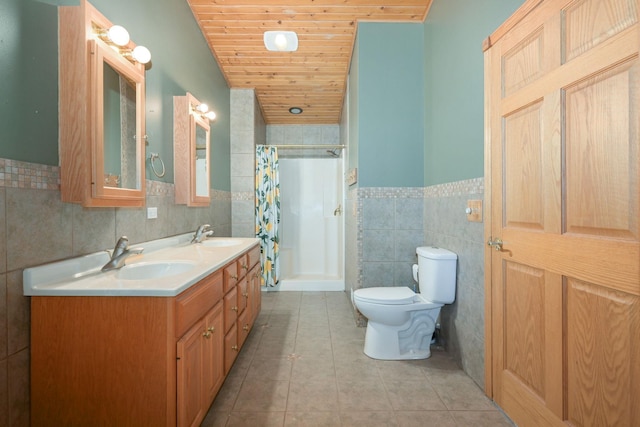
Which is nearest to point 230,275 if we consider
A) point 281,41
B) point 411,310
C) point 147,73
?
point 411,310

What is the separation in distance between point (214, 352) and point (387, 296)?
1.14 meters

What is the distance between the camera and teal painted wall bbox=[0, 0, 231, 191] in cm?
101

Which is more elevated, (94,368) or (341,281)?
(94,368)

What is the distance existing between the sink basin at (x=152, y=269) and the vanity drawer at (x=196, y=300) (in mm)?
143

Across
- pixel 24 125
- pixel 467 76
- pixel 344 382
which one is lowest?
pixel 344 382

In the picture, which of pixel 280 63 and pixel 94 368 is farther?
pixel 280 63

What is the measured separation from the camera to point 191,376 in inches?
48.9

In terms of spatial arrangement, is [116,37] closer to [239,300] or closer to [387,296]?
[239,300]

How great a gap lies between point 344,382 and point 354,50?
8.93 ft

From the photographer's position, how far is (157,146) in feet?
6.43

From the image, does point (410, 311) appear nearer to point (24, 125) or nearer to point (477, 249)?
point (477, 249)

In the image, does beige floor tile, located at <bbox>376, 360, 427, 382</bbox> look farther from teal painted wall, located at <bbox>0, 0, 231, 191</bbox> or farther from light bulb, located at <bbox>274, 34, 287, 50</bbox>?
light bulb, located at <bbox>274, 34, 287, 50</bbox>

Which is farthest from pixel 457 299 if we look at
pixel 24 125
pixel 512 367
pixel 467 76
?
pixel 24 125

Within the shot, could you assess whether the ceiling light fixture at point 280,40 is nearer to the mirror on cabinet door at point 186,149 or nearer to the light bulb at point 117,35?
the mirror on cabinet door at point 186,149
